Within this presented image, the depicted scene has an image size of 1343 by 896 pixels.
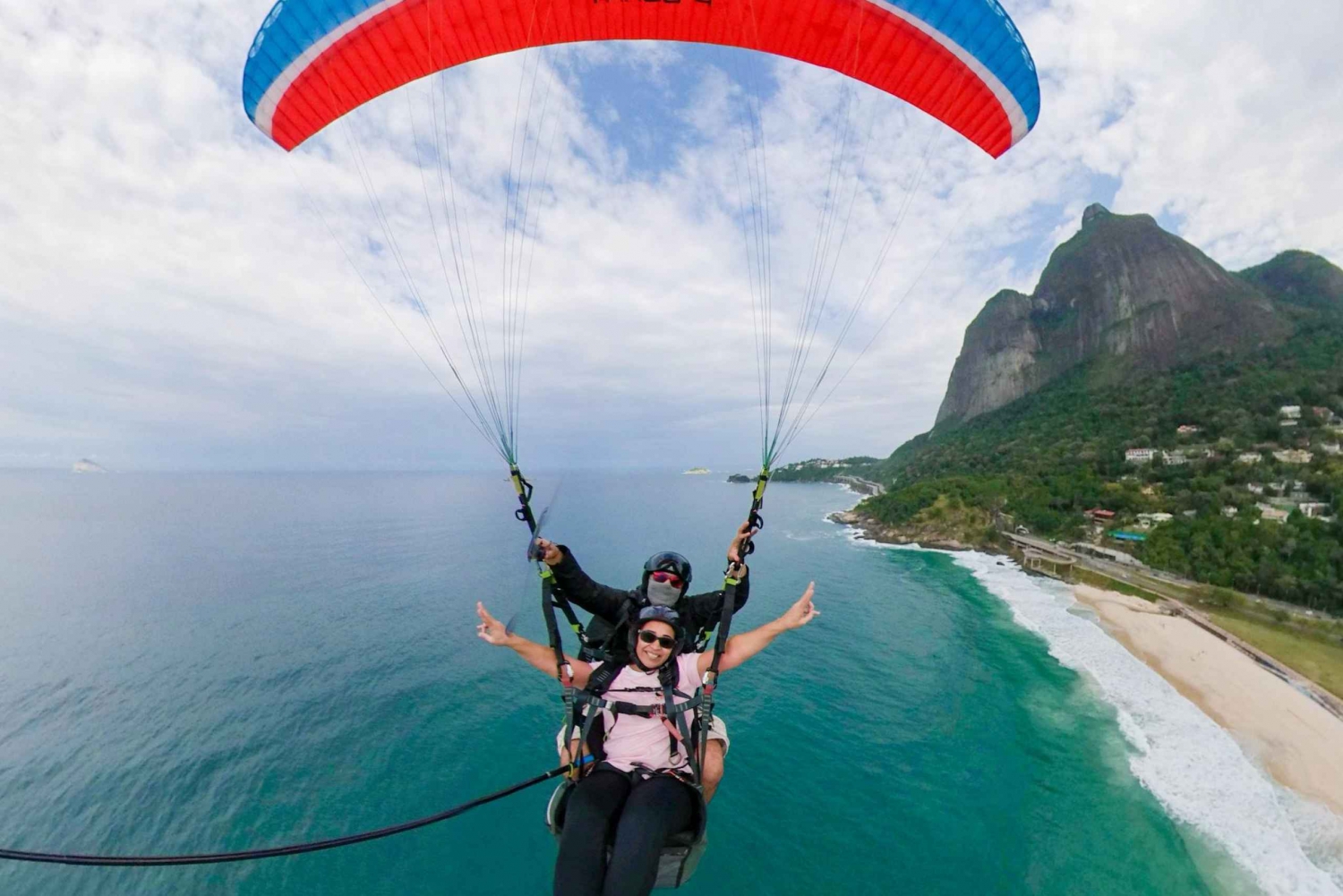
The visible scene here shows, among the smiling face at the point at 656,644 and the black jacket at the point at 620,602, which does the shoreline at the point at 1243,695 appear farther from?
the smiling face at the point at 656,644

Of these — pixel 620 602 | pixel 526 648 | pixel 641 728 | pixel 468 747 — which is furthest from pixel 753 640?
pixel 468 747

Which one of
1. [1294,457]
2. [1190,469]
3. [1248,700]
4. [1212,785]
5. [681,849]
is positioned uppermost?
[1294,457]

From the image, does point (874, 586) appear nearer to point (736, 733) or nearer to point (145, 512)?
point (736, 733)

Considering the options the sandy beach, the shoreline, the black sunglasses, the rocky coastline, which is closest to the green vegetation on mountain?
the rocky coastline

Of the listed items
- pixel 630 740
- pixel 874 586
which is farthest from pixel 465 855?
pixel 874 586

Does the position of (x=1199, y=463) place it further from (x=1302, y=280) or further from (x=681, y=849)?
(x=1302, y=280)

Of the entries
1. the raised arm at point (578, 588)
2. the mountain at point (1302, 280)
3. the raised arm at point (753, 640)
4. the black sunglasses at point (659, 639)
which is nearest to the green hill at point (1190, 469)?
the mountain at point (1302, 280)

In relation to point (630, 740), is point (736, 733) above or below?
below
